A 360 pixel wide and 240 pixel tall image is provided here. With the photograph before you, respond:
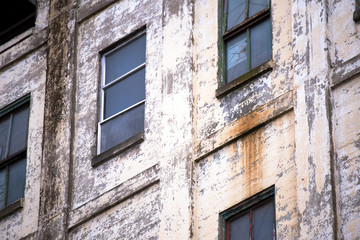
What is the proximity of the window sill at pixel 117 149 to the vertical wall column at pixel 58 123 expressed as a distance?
0.61 meters

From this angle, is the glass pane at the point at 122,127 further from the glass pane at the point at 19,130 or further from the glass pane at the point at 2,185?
the glass pane at the point at 2,185

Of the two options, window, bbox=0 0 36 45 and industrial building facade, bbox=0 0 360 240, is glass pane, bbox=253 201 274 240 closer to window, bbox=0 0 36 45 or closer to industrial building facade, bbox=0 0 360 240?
industrial building facade, bbox=0 0 360 240

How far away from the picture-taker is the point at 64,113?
1873 centimetres

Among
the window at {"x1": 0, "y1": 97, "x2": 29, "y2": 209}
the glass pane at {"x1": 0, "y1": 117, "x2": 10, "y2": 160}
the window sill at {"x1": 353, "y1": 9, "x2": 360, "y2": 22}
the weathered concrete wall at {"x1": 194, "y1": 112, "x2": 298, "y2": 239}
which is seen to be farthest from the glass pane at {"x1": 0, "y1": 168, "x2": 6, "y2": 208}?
the window sill at {"x1": 353, "y1": 9, "x2": 360, "y2": 22}

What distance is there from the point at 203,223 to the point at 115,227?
5.86 feet

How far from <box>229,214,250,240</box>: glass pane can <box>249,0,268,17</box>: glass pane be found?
131 inches

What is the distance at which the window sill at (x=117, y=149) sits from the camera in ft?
56.9

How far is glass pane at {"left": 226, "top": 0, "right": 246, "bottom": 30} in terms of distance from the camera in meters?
17.1

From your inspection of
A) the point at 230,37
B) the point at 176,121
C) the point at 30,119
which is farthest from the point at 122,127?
the point at 230,37

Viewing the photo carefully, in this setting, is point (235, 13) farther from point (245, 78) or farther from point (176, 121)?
point (176, 121)

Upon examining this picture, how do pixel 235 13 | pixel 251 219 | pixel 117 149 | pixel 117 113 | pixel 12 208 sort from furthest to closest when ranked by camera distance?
pixel 12 208
pixel 117 113
pixel 117 149
pixel 235 13
pixel 251 219

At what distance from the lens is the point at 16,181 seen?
19.2 metres

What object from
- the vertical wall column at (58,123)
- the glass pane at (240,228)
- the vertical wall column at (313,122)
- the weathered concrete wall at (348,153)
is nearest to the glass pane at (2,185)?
the vertical wall column at (58,123)

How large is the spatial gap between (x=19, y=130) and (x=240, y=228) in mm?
5877
